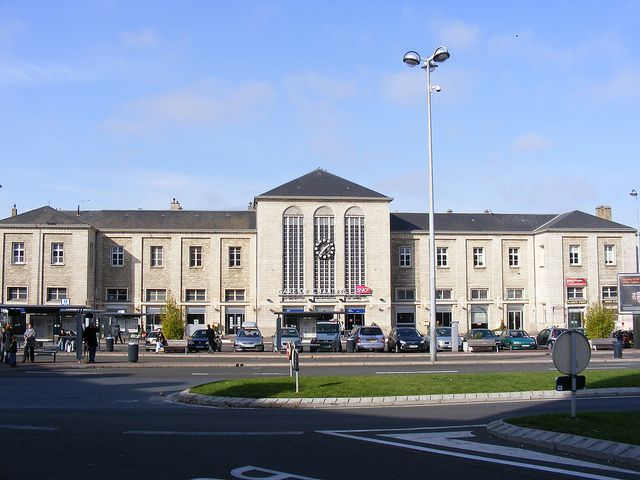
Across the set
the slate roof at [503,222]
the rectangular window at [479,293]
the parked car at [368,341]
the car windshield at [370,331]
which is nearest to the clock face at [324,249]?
the slate roof at [503,222]

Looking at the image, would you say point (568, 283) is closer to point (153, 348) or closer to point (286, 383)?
point (153, 348)

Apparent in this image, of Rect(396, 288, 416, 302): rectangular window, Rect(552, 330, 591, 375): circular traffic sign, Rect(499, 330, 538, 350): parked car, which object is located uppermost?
Rect(396, 288, 416, 302): rectangular window

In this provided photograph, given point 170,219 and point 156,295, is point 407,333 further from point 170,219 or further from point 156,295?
point 170,219

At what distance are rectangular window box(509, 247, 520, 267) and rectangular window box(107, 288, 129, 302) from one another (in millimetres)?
Answer: 37575

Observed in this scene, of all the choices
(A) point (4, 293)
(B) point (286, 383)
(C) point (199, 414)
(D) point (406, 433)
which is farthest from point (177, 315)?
(D) point (406, 433)

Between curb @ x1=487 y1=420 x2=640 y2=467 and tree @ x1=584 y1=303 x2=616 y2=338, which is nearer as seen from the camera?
curb @ x1=487 y1=420 x2=640 y2=467

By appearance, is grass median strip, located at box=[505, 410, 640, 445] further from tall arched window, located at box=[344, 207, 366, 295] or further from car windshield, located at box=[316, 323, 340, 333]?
tall arched window, located at box=[344, 207, 366, 295]

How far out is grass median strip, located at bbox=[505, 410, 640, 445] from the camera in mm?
10078

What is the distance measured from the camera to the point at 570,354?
11.3m

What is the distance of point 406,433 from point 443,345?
3520 cm

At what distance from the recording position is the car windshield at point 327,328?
46.8 meters

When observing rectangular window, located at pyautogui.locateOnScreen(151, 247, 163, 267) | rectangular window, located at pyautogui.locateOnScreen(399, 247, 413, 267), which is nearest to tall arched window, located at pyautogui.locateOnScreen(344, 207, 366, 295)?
rectangular window, located at pyautogui.locateOnScreen(399, 247, 413, 267)

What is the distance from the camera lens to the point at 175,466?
8.94m

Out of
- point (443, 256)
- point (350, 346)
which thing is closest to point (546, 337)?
point (350, 346)
